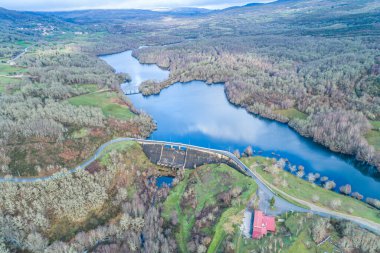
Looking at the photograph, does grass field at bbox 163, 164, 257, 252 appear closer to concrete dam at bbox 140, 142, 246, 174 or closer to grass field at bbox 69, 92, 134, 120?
concrete dam at bbox 140, 142, 246, 174

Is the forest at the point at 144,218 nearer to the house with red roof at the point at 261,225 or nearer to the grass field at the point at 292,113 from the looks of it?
the house with red roof at the point at 261,225

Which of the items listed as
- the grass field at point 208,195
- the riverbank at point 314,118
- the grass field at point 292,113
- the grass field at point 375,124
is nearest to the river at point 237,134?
the riverbank at point 314,118

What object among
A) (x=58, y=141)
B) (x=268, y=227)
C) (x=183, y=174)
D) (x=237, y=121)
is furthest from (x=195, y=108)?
(x=268, y=227)

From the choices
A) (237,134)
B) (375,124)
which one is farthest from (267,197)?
(375,124)

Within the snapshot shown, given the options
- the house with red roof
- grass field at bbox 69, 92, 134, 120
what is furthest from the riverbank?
grass field at bbox 69, 92, 134, 120

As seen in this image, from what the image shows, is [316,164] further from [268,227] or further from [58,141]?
[58,141]

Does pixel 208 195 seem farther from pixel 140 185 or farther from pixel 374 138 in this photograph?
pixel 374 138
